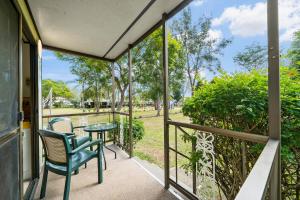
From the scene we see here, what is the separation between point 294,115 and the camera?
45.6 inches

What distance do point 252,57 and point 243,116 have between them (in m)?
0.76

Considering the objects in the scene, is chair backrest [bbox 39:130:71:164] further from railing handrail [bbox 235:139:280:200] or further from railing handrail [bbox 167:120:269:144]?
railing handrail [bbox 235:139:280:200]

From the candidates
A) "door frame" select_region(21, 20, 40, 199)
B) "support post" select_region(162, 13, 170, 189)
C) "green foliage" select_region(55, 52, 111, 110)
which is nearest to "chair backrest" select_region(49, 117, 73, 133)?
"door frame" select_region(21, 20, 40, 199)

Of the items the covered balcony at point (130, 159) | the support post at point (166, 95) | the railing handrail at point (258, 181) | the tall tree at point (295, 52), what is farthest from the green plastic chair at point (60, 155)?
the tall tree at point (295, 52)

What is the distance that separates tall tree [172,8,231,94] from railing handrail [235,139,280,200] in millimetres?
1864

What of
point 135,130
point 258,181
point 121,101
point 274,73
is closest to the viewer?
point 258,181

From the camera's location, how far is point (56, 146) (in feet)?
6.15

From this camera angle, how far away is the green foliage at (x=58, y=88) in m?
4.27

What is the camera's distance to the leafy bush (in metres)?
1.17

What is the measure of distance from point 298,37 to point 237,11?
125cm

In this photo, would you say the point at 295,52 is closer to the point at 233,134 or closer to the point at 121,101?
the point at 233,134

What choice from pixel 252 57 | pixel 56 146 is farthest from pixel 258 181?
pixel 56 146

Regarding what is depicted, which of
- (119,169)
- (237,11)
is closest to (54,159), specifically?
(119,169)

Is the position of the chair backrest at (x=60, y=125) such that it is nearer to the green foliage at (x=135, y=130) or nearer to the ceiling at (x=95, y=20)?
the green foliage at (x=135, y=130)
